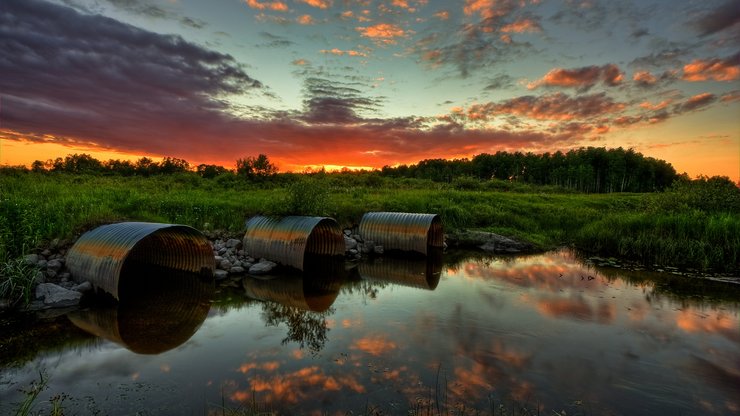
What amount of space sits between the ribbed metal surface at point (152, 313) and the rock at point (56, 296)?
621 mm

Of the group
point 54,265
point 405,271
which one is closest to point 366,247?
point 405,271

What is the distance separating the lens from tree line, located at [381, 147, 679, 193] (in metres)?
91.8

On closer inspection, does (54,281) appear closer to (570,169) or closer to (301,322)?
(301,322)

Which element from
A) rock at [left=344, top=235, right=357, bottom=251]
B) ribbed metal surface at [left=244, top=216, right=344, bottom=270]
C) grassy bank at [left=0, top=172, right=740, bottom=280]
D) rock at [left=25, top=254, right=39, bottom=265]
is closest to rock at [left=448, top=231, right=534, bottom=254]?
grassy bank at [left=0, top=172, right=740, bottom=280]

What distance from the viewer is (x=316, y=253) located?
16.9 meters

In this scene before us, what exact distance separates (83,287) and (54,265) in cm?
162

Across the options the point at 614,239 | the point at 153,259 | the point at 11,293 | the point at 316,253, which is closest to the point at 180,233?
the point at 153,259

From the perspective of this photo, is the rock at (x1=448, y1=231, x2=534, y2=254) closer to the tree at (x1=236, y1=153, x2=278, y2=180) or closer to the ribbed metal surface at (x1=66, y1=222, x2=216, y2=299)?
the ribbed metal surface at (x1=66, y1=222, x2=216, y2=299)

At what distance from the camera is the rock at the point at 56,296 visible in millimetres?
9531

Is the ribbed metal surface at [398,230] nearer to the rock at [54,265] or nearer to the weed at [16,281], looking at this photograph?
the rock at [54,265]

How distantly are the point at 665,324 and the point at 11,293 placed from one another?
16.3 meters

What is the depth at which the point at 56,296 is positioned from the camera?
9648 mm

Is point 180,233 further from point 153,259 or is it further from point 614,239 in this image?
point 614,239

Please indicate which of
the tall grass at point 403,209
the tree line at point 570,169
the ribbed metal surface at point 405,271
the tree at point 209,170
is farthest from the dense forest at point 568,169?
the ribbed metal surface at point 405,271
